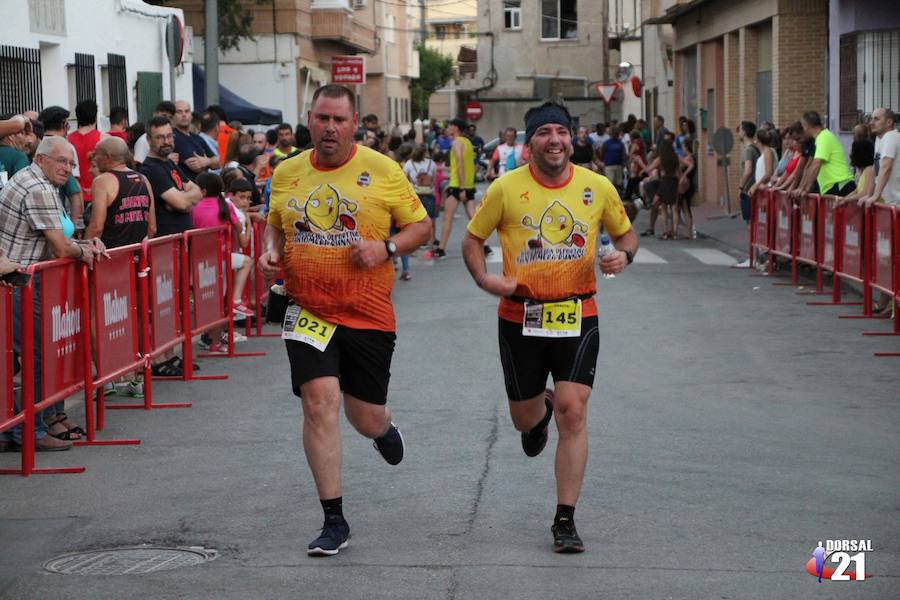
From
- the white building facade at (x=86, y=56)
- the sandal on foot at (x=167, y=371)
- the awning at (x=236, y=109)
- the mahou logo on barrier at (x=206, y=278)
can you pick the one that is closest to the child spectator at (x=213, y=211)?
the mahou logo on barrier at (x=206, y=278)

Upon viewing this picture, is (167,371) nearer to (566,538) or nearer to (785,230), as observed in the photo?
(566,538)

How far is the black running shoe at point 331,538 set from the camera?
6.30m

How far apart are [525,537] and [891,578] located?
1.53 meters

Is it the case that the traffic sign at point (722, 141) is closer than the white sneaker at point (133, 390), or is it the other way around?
the white sneaker at point (133, 390)

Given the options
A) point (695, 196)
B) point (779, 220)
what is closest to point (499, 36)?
point (695, 196)

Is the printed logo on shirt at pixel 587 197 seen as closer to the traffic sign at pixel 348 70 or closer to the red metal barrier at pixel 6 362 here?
the red metal barrier at pixel 6 362

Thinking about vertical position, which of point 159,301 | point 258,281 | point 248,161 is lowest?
point 258,281

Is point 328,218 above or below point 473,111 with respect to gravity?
below

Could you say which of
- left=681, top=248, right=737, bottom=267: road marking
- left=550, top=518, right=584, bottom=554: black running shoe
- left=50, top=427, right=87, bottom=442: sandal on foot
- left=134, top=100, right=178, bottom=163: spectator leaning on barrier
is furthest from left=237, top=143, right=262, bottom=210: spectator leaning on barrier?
left=550, top=518, right=584, bottom=554: black running shoe

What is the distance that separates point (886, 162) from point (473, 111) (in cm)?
5597

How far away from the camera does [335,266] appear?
6547mm

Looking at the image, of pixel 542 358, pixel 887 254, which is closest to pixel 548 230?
pixel 542 358

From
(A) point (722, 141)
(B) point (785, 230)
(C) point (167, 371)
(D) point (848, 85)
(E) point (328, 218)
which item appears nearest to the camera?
(E) point (328, 218)

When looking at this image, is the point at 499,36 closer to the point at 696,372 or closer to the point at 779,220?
the point at 779,220
